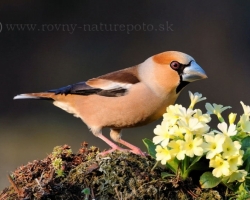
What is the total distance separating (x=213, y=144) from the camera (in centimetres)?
305

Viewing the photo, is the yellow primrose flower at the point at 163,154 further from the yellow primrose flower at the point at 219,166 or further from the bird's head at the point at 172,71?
the bird's head at the point at 172,71

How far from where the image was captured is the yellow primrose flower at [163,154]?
121 inches

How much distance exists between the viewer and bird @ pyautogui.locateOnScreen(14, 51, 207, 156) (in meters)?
4.20

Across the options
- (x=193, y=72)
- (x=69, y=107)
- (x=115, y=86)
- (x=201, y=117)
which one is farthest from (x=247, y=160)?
(x=69, y=107)

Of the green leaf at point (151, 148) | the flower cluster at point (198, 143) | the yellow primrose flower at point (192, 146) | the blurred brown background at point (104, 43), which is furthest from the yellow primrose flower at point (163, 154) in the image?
the blurred brown background at point (104, 43)

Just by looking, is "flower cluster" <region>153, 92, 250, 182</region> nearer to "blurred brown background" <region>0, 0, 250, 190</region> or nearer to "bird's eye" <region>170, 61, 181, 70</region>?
"bird's eye" <region>170, 61, 181, 70</region>

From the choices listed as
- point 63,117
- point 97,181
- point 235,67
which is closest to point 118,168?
point 97,181

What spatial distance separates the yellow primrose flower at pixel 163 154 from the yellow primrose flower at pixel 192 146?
0.10m

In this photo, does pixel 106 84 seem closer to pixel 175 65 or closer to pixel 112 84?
pixel 112 84

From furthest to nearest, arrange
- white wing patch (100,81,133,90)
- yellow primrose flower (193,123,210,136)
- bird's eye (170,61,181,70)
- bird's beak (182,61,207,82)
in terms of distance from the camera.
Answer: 1. white wing patch (100,81,133,90)
2. bird's eye (170,61,181,70)
3. bird's beak (182,61,207,82)
4. yellow primrose flower (193,123,210,136)

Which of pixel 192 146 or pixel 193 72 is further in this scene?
pixel 193 72

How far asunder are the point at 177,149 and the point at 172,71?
126 cm

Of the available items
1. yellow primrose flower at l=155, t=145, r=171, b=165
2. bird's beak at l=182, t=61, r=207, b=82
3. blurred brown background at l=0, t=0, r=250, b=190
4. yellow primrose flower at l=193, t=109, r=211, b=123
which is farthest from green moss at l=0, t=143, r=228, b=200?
blurred brown background at l=0, t=0, r=250, b=190

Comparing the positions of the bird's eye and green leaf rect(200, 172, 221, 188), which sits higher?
the bird's eye
